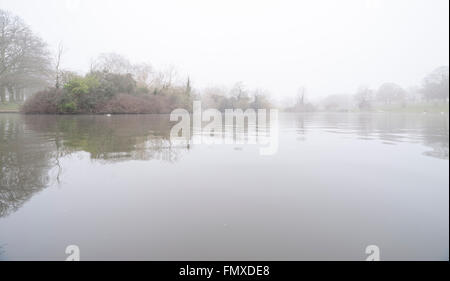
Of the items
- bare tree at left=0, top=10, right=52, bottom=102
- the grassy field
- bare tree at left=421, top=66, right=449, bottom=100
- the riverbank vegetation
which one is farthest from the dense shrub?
bare tree at left=421, top=66, right=449, bottom=100

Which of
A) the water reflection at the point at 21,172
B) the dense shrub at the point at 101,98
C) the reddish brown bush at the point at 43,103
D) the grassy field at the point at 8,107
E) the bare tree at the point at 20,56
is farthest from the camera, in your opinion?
the grassy field at the point at 8,107

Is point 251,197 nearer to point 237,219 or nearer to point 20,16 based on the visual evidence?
point 237,219

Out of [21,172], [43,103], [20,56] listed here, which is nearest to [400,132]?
[21,172]

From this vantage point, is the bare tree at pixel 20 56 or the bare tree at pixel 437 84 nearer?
the bare tree at pixel 437 84

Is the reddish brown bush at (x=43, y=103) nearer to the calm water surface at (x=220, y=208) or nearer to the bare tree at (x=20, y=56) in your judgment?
the bare tree at (x=20, y=56)

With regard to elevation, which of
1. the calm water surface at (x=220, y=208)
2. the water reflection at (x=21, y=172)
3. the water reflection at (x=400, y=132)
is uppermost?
the water reflection at (x=400, y=132)

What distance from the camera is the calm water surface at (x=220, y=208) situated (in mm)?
1775

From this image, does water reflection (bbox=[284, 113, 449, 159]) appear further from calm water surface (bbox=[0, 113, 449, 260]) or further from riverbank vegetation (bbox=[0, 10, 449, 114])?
riverbank vegetation (bbox=[0, 10, 449, 114])

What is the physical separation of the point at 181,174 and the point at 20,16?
23.7 metres

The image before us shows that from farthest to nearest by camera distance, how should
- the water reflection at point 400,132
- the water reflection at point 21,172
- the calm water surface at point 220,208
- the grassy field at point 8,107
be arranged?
the grassy field at point 8,107
the water reflection at point 400,132
the water reflection at point 21,172
the calm water surface at point 220,208

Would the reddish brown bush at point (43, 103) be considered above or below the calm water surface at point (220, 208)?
above

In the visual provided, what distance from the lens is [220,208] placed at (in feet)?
8.06

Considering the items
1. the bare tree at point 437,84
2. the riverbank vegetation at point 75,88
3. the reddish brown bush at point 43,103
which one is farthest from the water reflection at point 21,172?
the bare tree at point 437,84
